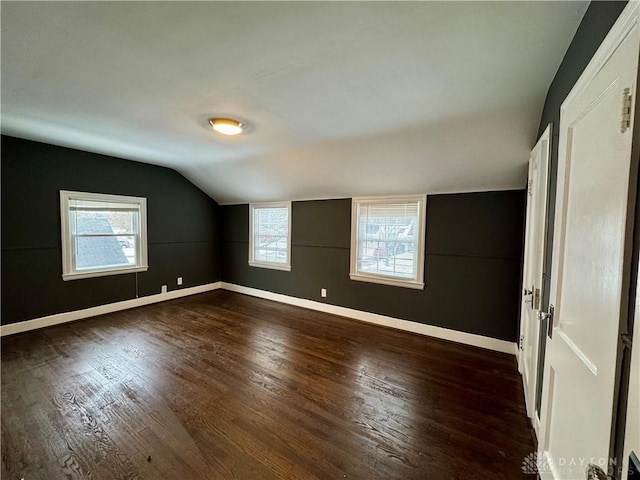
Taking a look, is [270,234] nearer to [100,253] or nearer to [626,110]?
[100,253]

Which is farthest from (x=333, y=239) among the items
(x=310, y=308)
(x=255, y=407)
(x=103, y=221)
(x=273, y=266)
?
(x=103, y=221)

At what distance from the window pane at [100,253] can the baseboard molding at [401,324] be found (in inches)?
90.6

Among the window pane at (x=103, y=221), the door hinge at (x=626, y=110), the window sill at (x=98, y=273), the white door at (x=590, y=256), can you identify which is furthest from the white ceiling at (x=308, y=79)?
the window sill at (x=98, y=273)

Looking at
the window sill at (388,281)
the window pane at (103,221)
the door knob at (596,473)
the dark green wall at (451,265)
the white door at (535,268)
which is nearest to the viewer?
the door knob at (596,473)

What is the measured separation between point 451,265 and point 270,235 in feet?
10.7

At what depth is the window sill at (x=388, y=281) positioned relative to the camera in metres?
3.70

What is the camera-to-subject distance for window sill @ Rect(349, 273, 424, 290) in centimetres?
370

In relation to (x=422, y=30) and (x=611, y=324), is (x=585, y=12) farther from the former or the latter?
(x=611, y=324)

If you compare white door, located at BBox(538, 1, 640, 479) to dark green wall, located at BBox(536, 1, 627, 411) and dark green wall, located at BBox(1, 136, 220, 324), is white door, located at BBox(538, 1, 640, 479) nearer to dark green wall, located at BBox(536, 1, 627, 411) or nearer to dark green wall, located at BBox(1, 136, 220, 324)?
dark green wall, located at BBox(536, 1, 627, 411)

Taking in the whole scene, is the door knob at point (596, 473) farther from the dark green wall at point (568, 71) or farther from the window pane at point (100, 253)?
the window pane at point (100, 253)

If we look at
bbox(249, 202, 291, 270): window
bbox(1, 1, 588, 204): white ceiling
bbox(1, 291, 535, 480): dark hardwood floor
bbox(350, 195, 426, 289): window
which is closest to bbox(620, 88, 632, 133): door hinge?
bbox(1, 1, 588, 204): white ceiling

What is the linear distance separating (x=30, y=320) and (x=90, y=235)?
1282mm

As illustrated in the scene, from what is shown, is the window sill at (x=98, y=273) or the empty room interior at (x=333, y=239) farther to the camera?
the window sill at (x=98, y=273)

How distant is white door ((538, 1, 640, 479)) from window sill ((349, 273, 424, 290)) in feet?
7.86
